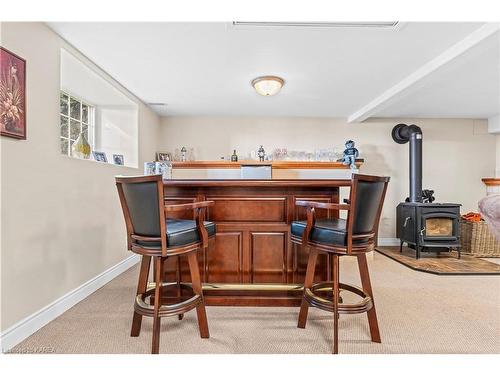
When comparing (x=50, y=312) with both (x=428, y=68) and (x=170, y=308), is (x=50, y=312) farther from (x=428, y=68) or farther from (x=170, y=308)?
(x=428, y=68)

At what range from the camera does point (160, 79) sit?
10.8 feet

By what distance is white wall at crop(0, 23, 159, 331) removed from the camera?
71.9 inches

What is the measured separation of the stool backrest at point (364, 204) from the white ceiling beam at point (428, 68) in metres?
1.56

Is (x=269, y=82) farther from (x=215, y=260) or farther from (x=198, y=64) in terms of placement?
(x=215, y=260)

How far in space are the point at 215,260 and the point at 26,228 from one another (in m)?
1.34

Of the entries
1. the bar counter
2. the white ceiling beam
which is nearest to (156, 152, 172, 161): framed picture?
the bar counter

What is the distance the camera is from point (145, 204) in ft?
5.31

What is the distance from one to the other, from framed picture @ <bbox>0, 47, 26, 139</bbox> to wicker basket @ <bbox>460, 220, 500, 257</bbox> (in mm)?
5632

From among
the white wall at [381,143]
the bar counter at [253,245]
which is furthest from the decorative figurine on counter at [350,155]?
the bar counter at [253,245]

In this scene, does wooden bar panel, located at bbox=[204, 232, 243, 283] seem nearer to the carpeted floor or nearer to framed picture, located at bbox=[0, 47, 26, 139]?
framed picture, located at bbox=[0, 47, 26, 139]

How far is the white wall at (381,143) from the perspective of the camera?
512 cm

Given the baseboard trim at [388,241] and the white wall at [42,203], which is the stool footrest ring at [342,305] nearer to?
the white wall at [42,203]
